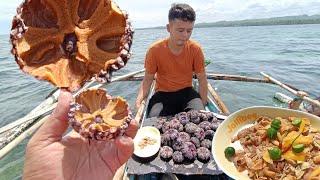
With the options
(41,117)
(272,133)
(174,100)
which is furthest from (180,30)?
(41,117)

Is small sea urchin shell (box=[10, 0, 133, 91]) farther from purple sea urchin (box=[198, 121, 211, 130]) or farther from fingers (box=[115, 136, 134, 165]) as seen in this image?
purple sea urchin (box=[198, 121, 211, 130])

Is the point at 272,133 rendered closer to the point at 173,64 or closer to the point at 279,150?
the point at 279,150

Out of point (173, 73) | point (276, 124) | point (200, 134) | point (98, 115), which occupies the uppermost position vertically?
point (98, 115)

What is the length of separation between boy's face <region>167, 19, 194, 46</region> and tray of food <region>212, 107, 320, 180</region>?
1.80 meters

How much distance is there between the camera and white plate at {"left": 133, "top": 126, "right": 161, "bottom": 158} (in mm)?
4180

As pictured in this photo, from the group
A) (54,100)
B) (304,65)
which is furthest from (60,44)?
(304,65)

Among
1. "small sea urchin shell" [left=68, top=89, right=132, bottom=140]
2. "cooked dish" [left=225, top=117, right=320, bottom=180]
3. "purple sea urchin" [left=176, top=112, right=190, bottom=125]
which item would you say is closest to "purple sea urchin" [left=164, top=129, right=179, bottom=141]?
"purple sea urchin" [left=176, top=112, right=190, bottom=125]

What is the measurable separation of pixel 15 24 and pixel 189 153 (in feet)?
8.63

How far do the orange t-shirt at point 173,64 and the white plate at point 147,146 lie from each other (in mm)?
1576

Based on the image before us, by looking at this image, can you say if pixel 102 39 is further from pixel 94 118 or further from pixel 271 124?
pixel 271 124

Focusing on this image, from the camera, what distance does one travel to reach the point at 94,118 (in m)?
2.07

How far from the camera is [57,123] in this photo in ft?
7.16

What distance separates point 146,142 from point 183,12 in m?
2.13

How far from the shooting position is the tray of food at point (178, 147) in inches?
159
